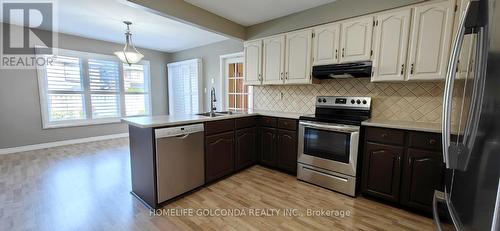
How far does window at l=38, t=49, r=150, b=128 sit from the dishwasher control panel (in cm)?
390

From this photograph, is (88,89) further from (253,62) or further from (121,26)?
(253,62)

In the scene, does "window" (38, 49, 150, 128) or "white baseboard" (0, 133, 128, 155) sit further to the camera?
"window" (38, 49, 150, 128)

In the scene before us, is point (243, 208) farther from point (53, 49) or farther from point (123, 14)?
point (53, 49)

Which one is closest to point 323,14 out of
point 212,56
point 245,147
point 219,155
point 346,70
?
point 346,70

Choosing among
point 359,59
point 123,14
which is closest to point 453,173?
point 359,59

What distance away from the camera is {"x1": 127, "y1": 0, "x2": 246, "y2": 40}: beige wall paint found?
7.84 ft

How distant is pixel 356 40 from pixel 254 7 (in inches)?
56.9

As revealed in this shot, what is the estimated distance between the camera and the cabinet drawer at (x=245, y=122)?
2.97 meters

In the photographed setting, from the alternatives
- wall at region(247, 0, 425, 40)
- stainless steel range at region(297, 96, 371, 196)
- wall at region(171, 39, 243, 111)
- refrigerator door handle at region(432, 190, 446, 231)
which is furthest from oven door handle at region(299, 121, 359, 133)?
wall at region(171, 39, 243, 111)

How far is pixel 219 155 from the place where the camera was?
2.74 meters

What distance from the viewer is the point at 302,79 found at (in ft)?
9.75

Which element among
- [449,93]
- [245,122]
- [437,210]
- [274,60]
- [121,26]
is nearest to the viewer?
[449,93]

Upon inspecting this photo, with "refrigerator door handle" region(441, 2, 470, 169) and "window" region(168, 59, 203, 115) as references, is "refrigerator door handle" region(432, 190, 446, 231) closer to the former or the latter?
"refrigerator door handle" region(441, 2, 470, 169)

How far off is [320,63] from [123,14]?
3055 mm
